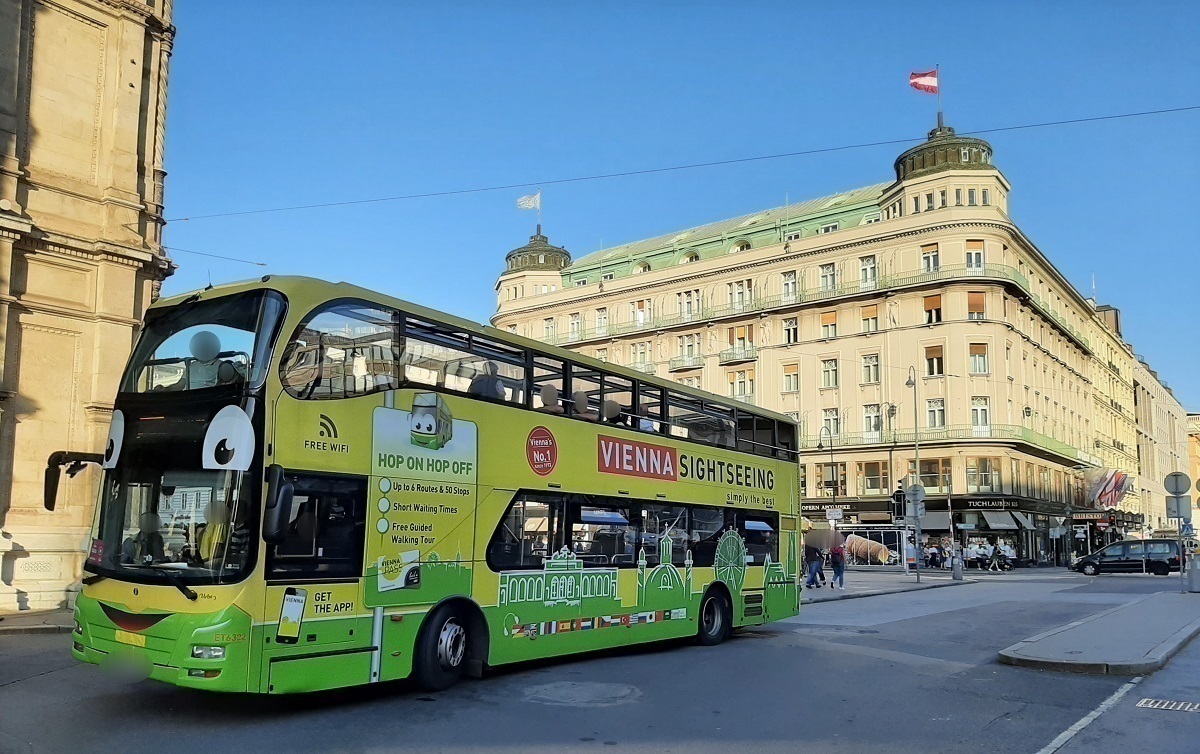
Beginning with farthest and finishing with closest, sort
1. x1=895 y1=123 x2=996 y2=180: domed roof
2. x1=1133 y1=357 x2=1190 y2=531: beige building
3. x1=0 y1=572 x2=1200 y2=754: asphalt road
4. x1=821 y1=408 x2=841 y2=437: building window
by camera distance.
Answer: x1=1133 y1=357 x2=1190 y2=531: beige building, x1=821 y1=408 x2=841 y2=437: building window, x1=895 y1=123 x2=996 y2=180: domed roof, x1=0 y1=572 x2=1200 y2=754: asphalt road

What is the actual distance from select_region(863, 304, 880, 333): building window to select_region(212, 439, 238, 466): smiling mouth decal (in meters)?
54.0

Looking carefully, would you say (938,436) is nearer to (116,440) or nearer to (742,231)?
(742,231)

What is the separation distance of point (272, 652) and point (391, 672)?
1440 mm

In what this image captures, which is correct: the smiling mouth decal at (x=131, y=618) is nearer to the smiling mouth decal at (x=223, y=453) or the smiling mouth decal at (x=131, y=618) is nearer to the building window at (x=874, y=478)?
the smiling mouth decal at (x=223, y=453)

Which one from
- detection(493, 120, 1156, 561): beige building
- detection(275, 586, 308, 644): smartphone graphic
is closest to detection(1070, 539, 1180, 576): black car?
detection(493, 120, 1156, 561): beige building

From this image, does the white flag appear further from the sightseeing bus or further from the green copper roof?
the sightseeing bus

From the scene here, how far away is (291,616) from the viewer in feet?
28.0

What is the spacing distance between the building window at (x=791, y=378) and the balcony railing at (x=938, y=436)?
3.32m

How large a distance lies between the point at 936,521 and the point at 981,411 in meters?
6.81

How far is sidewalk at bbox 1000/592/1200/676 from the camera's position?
1219 cm

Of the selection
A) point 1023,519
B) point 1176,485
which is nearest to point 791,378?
point 1023,519

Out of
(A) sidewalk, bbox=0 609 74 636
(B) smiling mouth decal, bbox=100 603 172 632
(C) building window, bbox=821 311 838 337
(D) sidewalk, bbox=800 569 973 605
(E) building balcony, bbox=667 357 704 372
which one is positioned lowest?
(D) sidewalk, bbox=800 569 973 605

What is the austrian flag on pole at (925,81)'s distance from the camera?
50.5m

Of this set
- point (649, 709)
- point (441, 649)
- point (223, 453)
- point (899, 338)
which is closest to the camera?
point (223, 453)
